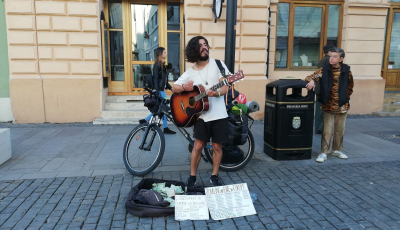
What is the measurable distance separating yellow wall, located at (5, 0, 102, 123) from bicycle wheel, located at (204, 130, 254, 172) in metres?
4.87

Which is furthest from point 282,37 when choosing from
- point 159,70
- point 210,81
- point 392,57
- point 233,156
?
point 210,81

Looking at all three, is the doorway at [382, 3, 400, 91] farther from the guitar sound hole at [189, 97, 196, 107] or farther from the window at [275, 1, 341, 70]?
the guitar sound hole at [189, 97, 196, 107]

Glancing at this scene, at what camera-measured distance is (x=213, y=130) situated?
3.57 metres

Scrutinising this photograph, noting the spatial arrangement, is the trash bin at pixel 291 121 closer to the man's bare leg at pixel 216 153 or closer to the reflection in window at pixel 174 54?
the man's bare leg at pixel 216 153

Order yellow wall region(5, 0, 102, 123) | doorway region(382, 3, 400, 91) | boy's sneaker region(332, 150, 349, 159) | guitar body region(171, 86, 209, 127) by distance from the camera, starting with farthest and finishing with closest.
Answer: doorway region(382, 3, 400, 91)
yellow wall region(5, 0, 102, 123)
boy's sneaker region(332, 150, 349, 159)
guitar body region(171, 86, 209, 127)

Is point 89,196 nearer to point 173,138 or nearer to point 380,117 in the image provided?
point 173,138

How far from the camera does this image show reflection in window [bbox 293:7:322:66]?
380 inches

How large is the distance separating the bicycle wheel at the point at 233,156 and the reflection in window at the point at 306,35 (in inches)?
245

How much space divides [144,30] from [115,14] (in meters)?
0.94

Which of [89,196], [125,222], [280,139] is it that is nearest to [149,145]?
[89,196]

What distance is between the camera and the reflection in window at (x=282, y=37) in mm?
9500

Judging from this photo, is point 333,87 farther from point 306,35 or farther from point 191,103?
point 306,35

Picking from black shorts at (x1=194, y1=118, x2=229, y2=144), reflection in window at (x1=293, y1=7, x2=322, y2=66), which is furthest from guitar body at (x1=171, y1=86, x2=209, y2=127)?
reflection in window at (x1=293, y1=7, x2=322, y2=66)

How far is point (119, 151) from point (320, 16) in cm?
788
